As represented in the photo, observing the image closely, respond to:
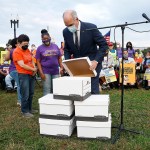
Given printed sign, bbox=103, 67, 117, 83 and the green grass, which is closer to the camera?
the green grass

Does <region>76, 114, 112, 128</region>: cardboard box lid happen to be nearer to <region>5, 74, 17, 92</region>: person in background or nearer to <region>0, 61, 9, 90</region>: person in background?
<region>5, 74, 17, 92</region>: person in background

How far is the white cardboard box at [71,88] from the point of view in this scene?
14.9 ft

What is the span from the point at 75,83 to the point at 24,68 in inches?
72.1

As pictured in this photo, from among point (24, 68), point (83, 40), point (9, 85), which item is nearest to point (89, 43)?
point (83, 40)

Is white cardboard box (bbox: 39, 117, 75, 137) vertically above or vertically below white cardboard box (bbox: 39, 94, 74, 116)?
below

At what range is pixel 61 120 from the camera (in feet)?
15.6

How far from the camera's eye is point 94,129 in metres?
4.63

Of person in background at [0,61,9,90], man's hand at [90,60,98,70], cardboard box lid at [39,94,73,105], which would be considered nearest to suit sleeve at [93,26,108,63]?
man's hand at [90,60,98,70]

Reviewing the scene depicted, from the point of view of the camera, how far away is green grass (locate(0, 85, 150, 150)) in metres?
4.36

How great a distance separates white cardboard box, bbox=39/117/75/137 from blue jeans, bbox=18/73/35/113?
1444 millimetres

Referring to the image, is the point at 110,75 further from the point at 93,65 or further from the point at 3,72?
the point at 93,65

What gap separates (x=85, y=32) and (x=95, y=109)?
1188 mm

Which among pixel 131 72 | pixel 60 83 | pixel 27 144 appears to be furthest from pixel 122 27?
pixel 131 72

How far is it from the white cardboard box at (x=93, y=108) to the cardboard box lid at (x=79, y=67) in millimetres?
459
